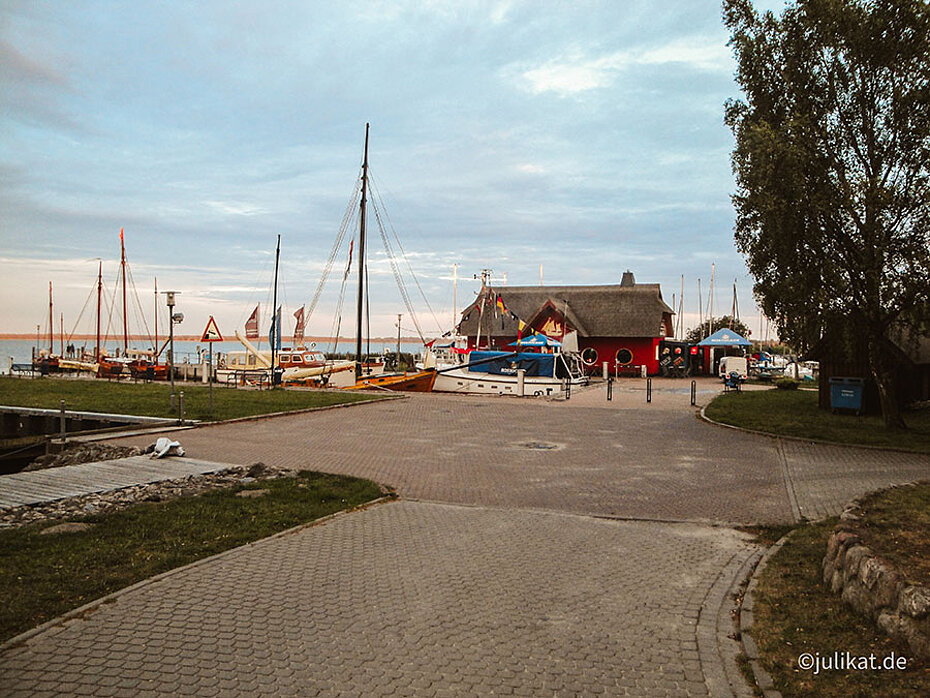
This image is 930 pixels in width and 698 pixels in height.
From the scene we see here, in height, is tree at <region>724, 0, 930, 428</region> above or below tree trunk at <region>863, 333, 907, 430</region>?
above

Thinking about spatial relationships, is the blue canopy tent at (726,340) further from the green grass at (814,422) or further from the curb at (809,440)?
the curb at (809,440)

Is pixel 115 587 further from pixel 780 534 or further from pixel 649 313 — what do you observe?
pixel 649 313

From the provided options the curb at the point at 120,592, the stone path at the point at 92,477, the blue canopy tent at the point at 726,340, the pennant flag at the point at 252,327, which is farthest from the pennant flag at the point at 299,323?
the curb at the point at 120,592

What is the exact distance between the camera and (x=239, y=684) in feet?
15.5

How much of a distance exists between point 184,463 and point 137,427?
6105 millimetres

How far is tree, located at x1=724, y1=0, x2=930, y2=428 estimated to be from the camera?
16.2m

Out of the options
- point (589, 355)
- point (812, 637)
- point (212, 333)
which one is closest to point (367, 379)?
point (212, 333)

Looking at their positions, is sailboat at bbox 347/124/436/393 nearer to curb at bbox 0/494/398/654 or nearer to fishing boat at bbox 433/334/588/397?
fishing boat at bbox 433/334/588/397

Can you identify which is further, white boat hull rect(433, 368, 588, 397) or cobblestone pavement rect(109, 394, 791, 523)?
white boat hull rect(433, 368, 588, 397)

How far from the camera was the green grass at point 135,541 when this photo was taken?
241 inches

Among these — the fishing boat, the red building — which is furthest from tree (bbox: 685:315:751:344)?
the fishing boat

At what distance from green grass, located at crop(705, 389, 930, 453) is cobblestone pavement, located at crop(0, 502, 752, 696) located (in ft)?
33.8

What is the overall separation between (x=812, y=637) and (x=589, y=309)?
162 feet

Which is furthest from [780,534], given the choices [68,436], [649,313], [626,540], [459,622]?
[649,313]
